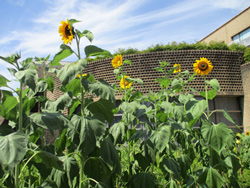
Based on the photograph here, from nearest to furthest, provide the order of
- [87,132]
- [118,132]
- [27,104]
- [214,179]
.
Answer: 1. [87,132]
2. [27,104]
3. [214,179]
4. [118,132]

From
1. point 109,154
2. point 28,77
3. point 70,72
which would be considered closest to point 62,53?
point 70,72

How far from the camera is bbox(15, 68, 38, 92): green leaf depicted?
1.29 metres

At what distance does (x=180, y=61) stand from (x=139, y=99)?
7492 millimetres

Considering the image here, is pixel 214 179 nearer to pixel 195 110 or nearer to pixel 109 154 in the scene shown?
pixel 195 110

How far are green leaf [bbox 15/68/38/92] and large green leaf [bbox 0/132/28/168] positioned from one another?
0.26m

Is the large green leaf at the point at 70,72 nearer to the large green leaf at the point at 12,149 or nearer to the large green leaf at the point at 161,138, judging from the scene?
the large green leaf at the point at 12,149

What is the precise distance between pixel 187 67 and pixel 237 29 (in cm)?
1376

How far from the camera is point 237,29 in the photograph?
68.2 ft

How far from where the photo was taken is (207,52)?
32.7 feet

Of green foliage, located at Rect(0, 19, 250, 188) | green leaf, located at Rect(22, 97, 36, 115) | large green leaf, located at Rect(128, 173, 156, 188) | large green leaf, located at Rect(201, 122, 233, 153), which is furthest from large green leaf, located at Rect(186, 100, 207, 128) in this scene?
green leaf, located at Rect(22, 97, 36, 115)

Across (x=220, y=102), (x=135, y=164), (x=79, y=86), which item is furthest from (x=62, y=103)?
(x=220, y=102)

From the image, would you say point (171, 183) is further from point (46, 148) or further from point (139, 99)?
point (46, 148)

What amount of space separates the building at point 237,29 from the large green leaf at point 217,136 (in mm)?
18258

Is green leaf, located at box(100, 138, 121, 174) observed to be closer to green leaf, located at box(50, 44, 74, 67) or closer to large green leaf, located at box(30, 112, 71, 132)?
large green leaf, located at box(30, 112, 71, 132)
